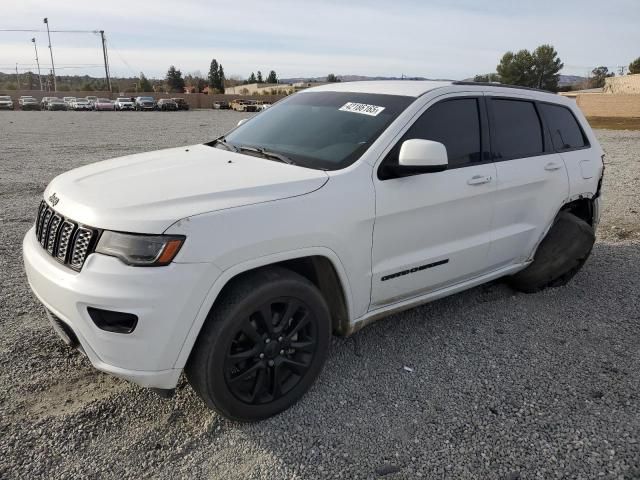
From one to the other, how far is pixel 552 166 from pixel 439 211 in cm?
154

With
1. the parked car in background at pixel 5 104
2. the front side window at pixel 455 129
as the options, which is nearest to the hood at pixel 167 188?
the front side window at pixel 455 129

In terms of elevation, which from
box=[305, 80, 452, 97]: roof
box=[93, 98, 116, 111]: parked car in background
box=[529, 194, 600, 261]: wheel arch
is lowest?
box=[93, 98, 116, 111]: parked car in background

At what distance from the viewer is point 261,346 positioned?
109 inches

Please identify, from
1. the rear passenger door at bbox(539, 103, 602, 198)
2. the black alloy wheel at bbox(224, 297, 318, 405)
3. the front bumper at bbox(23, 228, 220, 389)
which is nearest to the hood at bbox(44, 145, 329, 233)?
the front bumper at bbox(23, 228, 220, 389)

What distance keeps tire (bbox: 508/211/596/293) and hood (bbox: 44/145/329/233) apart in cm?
250

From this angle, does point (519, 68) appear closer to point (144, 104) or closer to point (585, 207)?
point (144, 104)

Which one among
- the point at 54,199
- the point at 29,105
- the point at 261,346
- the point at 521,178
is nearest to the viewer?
the point at 261,346

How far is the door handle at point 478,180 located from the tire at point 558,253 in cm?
119

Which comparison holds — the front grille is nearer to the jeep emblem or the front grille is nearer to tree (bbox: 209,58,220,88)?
the jeep emblem

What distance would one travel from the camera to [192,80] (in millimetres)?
123062

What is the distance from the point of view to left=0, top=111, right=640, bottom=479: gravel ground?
8.49 feet

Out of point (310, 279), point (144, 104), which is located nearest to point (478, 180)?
point (310, 279)

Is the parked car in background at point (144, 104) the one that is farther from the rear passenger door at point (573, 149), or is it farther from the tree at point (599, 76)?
the tree at point (599, 76)

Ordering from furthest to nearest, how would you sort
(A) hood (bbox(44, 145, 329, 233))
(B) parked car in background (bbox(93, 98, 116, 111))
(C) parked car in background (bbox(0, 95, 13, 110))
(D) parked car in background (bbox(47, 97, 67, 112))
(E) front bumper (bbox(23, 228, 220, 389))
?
(B) parked car in background (bbox(93, 98, 116, 111))
(D) parked car in background (bbox(47, 97, 67, 112))
(C) parked car in background (bbox(0, 95, 13, 110))
(A) hood (bbox(44, 145, 329, 233))
(E) front bumper (bbox(23, 228, 220, 389))
